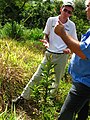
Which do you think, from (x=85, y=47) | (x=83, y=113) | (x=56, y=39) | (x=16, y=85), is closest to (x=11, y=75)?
(x=16, y=85)

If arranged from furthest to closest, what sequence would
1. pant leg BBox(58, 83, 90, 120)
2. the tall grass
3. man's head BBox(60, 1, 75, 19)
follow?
the tall grass
man's head BBox(60, 1, 75, 19)
pant leg BBox(58, 83, 90, 120)

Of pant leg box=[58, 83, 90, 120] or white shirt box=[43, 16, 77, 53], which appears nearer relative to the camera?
pant leg box=[58, 83, 90, 120]

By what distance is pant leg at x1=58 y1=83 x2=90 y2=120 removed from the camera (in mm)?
3434

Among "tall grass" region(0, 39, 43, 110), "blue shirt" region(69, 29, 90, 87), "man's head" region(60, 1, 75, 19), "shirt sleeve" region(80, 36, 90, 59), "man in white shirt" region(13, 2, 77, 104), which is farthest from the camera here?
"tall grass" region(0, 39, 43, 110)

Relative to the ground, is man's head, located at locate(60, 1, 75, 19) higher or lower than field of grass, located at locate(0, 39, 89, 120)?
higher

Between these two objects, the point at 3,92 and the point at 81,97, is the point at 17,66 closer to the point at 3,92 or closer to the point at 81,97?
the point at 3,92

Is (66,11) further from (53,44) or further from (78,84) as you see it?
(78,84)

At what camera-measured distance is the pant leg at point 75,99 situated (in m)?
3.43

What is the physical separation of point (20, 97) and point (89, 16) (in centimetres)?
216

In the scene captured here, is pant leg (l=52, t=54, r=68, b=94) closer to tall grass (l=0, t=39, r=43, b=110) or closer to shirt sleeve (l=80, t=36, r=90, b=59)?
tall grass (l=0, t=39, r=43, b=110)

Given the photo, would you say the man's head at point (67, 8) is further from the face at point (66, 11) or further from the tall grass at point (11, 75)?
the tall grass at point (11, 75)

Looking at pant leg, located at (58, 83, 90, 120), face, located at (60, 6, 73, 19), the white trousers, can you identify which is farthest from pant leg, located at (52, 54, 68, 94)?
pant leg, located at (58, 83, 90, 120)

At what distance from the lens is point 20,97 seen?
193 inches

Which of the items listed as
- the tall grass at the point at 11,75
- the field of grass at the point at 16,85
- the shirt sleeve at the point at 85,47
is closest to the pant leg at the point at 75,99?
the shirt sleeve at the point at 85,47
